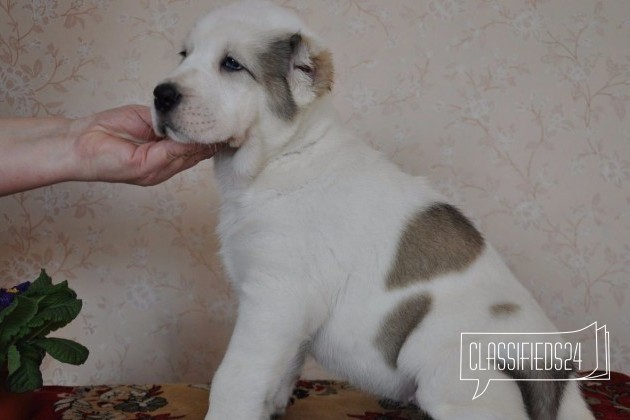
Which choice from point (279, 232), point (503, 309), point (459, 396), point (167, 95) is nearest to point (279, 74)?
point (167, 95)

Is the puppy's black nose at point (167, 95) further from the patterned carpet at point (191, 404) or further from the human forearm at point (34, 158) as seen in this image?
the patterned carpet at point (191, 404)

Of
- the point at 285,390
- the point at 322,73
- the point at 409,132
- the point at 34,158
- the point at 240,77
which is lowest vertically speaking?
the point at 285,390

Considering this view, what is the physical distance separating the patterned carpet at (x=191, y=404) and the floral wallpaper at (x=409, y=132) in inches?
39.0

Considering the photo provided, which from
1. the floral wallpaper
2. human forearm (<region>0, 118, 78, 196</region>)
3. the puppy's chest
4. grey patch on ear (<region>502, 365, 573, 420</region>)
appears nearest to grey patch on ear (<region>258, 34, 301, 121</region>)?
the puppy's chest

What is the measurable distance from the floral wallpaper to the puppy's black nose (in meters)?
1.64

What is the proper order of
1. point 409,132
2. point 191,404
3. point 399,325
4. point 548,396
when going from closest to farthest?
point 548,396
point 399,325
point 191,404
point 409,132

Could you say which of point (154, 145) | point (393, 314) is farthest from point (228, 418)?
point (154, 145)

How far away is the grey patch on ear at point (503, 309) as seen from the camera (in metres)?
2.07

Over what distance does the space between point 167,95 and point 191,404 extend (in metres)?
1.20

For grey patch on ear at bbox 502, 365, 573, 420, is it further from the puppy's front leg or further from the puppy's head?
the puppy's head

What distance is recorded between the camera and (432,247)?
2188mm

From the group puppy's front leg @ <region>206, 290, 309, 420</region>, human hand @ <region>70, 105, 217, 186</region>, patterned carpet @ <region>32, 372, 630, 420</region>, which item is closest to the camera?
puppy's front leg @ <region>206, 290, 309, 420</region>

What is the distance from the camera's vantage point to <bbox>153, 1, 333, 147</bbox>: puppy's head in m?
2.01

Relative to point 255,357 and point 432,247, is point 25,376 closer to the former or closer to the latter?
point 255,357
